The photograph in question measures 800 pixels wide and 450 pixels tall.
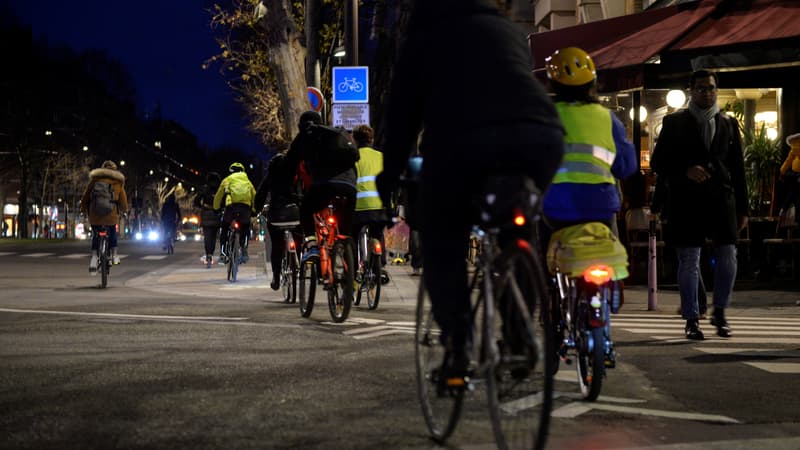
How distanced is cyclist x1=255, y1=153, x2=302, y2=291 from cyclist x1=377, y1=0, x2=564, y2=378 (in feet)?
25.0

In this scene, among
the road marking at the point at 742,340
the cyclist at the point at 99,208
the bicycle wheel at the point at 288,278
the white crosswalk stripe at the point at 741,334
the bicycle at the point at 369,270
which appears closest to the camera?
the white crosswalk stripe at the point at 741,334

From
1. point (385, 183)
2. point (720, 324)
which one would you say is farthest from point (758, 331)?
point (385, 183)

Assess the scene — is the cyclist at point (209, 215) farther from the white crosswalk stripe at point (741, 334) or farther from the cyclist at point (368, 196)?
the white crosswalk stripe at point (741, 334)

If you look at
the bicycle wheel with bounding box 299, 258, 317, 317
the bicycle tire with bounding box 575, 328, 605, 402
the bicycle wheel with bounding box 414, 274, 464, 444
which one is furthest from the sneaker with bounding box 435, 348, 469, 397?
the bicycle wheel with bounding box 299, 258, 317, 317

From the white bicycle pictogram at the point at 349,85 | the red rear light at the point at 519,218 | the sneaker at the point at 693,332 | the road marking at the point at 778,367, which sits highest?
the white bicycle pictogram at the point at 349,85

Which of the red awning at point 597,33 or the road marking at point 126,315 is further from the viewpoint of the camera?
the red awning at point 597,33

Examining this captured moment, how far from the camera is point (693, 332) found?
9492 millimetres

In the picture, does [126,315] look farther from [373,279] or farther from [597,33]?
[597,33]

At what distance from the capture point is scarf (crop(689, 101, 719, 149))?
9398 mm

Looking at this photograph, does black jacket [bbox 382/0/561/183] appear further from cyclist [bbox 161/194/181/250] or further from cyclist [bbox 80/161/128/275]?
cyclist [bbox 161/194/181/250]

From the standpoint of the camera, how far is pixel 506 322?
4305 mm

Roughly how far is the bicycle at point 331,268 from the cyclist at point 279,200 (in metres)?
1.03

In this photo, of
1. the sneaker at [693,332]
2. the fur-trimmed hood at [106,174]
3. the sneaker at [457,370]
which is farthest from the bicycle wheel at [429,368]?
the fur-trimmed hood at [106,174]

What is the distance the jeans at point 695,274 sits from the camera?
9.50 m
